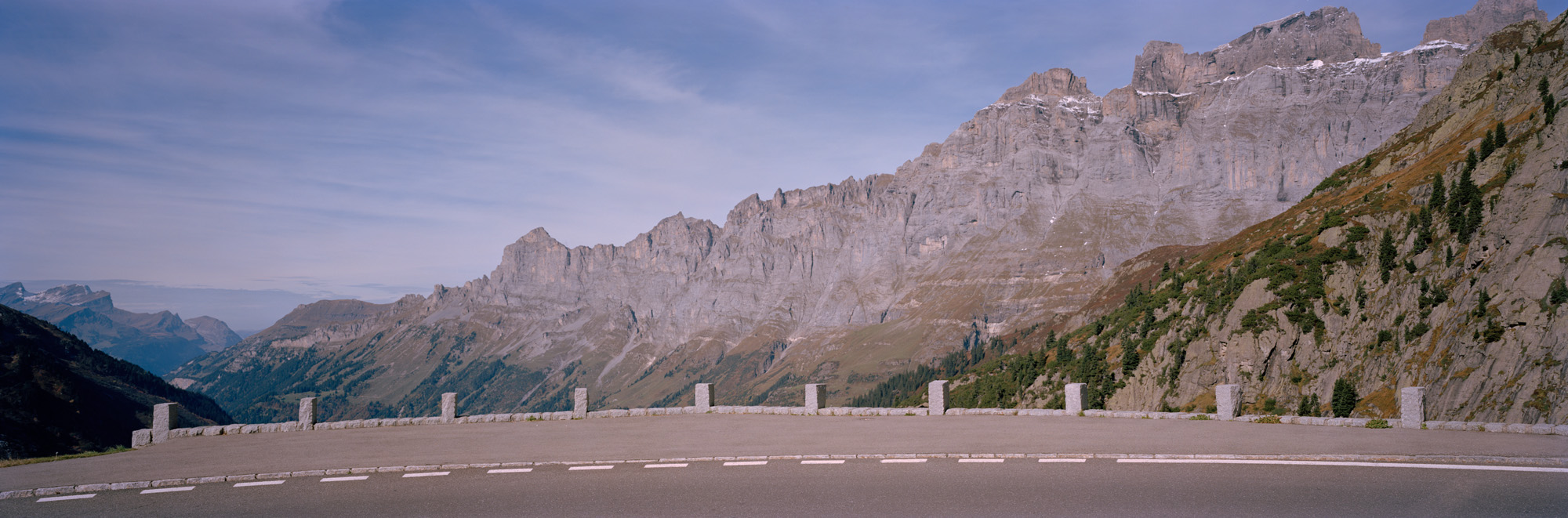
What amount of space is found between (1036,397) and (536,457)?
533 ft

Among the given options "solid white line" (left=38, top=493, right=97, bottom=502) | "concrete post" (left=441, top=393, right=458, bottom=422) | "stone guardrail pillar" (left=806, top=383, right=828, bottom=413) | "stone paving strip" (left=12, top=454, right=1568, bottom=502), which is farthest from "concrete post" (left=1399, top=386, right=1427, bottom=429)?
"solid white line" (left=38, top=493, right=97, bottom=502)

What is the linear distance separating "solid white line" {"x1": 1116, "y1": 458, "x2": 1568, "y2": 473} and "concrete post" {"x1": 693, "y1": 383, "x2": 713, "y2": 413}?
2007 centimetres

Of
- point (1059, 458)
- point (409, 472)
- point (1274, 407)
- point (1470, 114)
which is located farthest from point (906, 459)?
point (1470, 114)

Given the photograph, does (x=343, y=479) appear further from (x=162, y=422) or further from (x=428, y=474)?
(x=162, y=422)

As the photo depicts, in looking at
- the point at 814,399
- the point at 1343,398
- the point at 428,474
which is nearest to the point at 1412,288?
the point at 1343,398

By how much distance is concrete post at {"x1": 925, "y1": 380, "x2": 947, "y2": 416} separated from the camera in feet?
→ 113

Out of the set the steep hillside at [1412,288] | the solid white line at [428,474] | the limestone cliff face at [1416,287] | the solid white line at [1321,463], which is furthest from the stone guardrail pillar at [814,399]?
the steep hillside at [1412,288]

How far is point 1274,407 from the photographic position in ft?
330

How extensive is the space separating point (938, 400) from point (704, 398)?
A: 1072cm

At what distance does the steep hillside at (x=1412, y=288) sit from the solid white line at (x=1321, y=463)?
55803 mm

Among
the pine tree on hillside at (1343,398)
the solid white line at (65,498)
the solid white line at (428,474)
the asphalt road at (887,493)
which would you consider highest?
the asphalt road at (887,493)

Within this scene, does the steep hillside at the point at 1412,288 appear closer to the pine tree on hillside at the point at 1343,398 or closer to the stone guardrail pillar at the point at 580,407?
the pine tree on hillside at the point at 1343,398

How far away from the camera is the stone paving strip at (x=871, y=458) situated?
18.8m

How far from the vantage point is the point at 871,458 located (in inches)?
859
